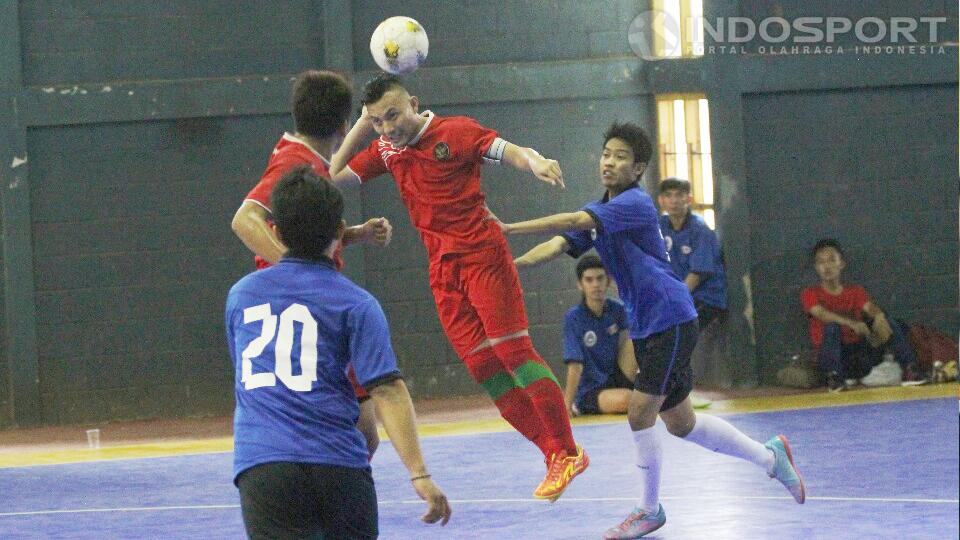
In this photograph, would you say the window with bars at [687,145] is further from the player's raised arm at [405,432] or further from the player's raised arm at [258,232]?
the player's raised arm at [405,432]

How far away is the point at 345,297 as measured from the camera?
392cm

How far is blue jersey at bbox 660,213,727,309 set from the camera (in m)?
10.8

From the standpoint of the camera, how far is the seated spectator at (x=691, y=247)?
10805 millimetres

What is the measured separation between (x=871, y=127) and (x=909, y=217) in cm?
74

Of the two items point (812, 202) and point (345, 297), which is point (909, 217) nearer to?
point (812, 202)

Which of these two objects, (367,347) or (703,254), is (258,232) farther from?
(703,254)

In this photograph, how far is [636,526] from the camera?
6227 mm

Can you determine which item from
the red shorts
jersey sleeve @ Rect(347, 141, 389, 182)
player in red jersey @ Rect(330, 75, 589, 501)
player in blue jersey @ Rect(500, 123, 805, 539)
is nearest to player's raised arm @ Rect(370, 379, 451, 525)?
player in blue jersey @ Rect(500, 123, 805, 539)

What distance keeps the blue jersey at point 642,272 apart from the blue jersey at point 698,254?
14.5 feet

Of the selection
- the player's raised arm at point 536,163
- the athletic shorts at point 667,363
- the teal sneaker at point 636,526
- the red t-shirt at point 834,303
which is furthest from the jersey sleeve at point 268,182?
the red t-shirt at point 834,303

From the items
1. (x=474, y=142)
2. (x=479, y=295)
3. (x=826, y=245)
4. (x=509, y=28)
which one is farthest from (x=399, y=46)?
(x=826, y=245)

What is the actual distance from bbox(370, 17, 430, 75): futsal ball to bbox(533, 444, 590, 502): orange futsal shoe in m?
1.88

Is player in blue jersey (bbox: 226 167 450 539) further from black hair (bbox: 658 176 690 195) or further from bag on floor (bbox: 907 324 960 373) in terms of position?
bag on floor (bbox: 907 324 960 373)

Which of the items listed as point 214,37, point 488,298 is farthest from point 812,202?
point 488,298
